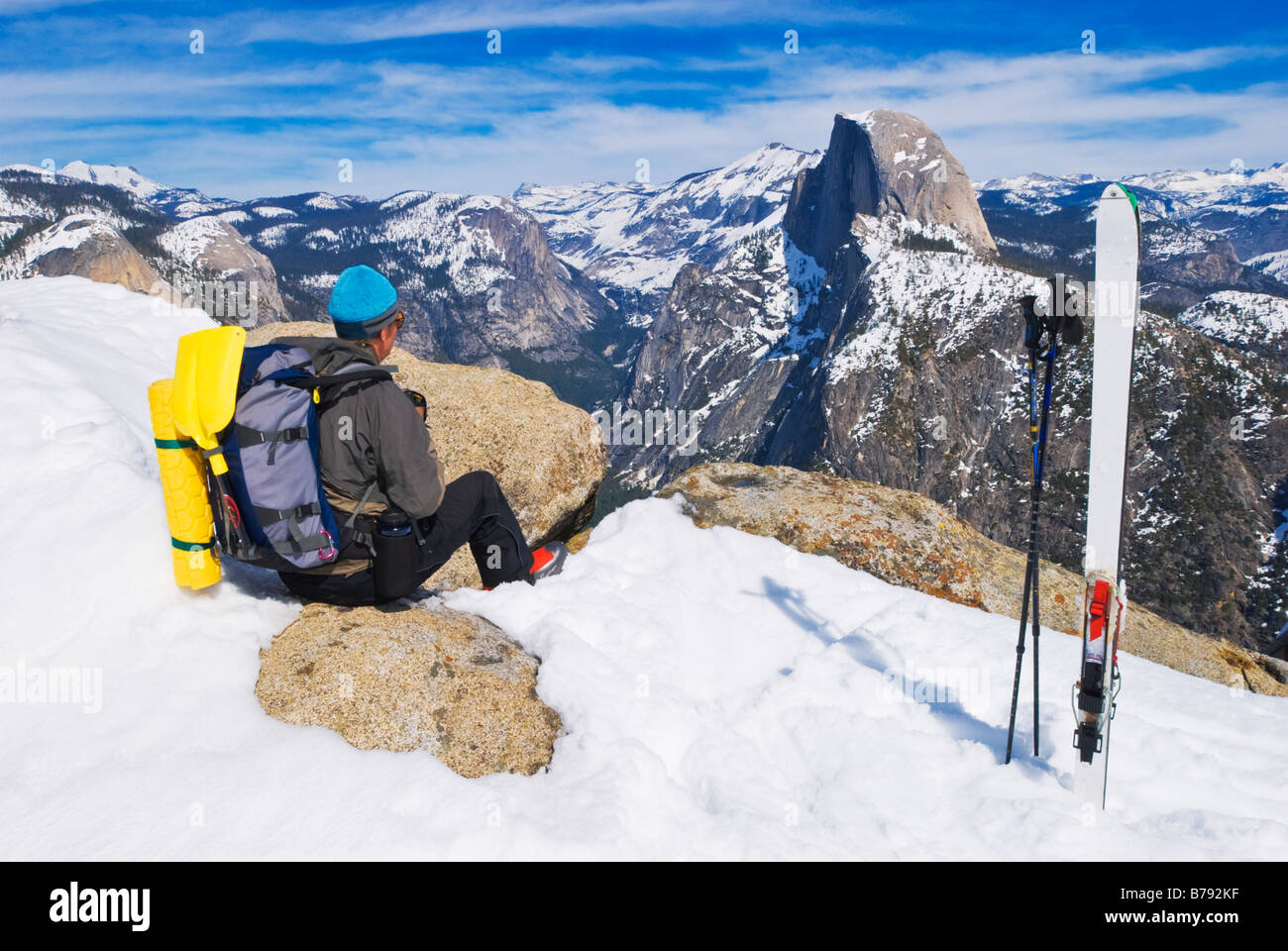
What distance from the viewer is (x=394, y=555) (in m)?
7.24

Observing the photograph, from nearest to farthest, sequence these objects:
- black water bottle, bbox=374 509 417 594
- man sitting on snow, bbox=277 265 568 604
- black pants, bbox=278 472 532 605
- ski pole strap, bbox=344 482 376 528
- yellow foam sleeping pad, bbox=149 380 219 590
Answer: yellow foam sleeping pad, bbox=149 380 219 590 < man sitting on snow, bbox=277 265 568 604 < ski pole strap, bbox=344 482 376 528 < black water bottle, bbox=374 509 417 594 < black pants, bbox=278 472 532 605

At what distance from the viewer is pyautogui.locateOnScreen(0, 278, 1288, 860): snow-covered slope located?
5152mm

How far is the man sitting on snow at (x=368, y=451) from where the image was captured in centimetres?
668

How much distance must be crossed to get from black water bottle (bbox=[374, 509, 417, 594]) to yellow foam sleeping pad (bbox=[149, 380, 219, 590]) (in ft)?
4.96

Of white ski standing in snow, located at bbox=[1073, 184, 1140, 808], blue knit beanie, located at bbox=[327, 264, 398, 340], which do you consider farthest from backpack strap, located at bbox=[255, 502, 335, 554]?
white ski standing in snow, located at bbox=[1073, 184, 1140, 808]

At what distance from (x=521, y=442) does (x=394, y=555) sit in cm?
552

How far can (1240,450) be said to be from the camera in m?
199

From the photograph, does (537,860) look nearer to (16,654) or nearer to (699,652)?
(699,652)

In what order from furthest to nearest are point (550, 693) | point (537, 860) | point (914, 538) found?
point (914, 538), point (550, 693), point (537, 860)

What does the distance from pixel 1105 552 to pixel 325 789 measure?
22.0 ft

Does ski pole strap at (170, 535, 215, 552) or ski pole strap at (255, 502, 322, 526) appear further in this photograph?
ski pole strap at (170, 535, 215, 552)

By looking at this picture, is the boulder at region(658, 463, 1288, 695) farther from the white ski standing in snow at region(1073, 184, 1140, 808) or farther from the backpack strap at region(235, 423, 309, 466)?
the backpack strap at region(235, 423, 309, 466)

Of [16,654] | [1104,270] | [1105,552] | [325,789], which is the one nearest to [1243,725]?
[1105,552]

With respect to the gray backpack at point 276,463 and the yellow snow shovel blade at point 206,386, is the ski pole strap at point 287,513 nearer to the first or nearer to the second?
the gray backpack at point 276,463
